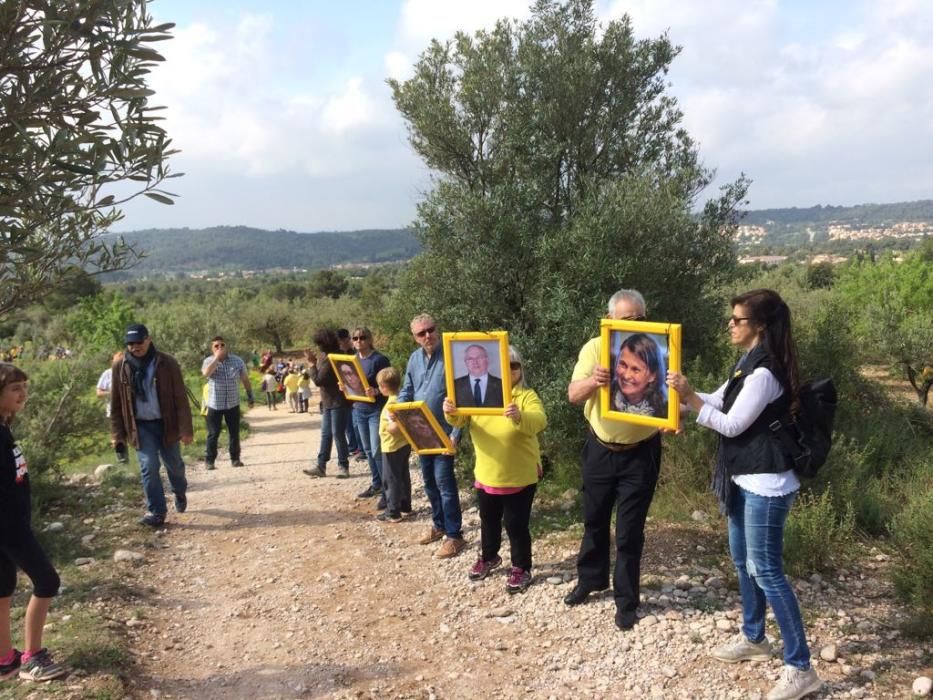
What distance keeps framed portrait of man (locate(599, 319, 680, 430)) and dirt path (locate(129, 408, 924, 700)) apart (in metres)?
1.52

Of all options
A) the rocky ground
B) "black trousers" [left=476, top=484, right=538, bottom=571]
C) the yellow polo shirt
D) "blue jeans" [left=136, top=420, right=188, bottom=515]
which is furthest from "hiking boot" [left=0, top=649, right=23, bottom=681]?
the yellow polo shirt

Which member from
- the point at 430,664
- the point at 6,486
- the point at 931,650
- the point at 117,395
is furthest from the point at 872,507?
the point at 117,395

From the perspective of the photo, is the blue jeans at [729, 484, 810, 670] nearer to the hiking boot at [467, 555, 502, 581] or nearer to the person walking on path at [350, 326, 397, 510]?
the hiking boot at [467, 555, 502, 581]

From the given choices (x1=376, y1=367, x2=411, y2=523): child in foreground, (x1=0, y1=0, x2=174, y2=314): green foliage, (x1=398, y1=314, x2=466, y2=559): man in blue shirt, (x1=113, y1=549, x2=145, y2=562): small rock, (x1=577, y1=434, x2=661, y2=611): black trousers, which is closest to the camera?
(x1=0, y1=0, x2=174, y2=314): green foliage

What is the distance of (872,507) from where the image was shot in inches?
261

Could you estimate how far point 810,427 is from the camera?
3531 mm

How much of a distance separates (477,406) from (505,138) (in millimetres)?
5731

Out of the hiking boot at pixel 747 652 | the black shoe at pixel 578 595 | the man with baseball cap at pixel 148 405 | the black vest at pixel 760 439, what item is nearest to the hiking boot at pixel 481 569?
the black shoe at pixel 578 595

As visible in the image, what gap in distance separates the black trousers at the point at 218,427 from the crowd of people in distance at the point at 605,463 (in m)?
2.77

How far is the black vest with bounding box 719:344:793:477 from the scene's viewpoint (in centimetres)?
354

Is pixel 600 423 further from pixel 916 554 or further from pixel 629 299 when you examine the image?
pixel 916 554

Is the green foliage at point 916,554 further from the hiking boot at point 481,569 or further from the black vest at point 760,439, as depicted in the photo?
the hiking boot at point 481,569

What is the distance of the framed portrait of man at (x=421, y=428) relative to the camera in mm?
5730

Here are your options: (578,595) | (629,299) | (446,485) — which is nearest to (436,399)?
(446,485)
